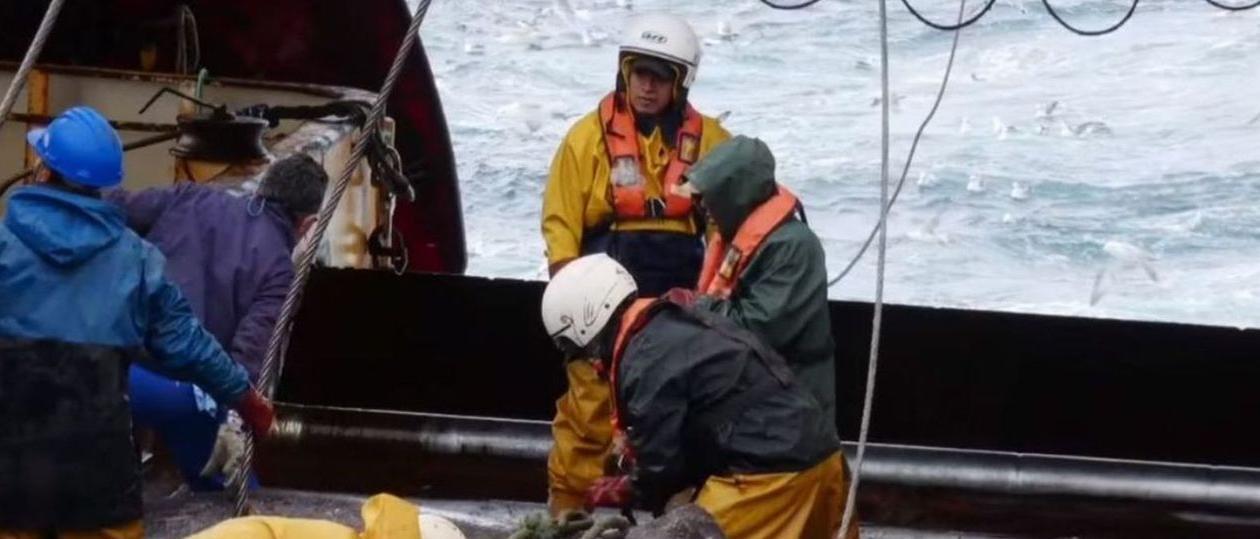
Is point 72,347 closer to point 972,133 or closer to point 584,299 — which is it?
point 584,299

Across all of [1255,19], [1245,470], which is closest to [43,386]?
[1245,470]

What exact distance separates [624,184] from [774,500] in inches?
54.7

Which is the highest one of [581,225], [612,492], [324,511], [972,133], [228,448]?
[581,225]

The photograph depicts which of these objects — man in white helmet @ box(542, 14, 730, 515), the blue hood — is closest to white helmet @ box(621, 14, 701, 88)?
man in white helmet @ box(542, 14, 730, 515)

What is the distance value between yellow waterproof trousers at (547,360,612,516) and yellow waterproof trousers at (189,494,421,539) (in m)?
2.53

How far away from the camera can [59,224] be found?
3.58 metres

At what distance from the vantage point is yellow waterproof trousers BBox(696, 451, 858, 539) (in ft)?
13.3

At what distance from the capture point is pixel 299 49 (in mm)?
10547

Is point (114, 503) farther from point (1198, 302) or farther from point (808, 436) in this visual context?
point (1198, 302)

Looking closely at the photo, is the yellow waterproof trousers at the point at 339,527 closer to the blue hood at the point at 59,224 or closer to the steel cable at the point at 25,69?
the blue hood at the point at 59,224

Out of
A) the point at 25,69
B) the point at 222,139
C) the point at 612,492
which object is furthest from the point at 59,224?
the point at 222,139

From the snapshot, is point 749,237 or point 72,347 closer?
point 72,347

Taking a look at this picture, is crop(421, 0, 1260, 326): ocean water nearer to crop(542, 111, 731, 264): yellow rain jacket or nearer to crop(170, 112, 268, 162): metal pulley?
crop(170, 112, 268, 162): metal pulley

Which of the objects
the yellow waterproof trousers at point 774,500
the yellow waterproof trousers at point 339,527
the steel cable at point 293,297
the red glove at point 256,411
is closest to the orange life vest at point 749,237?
the yellow waterproof trousers at point 774,500
